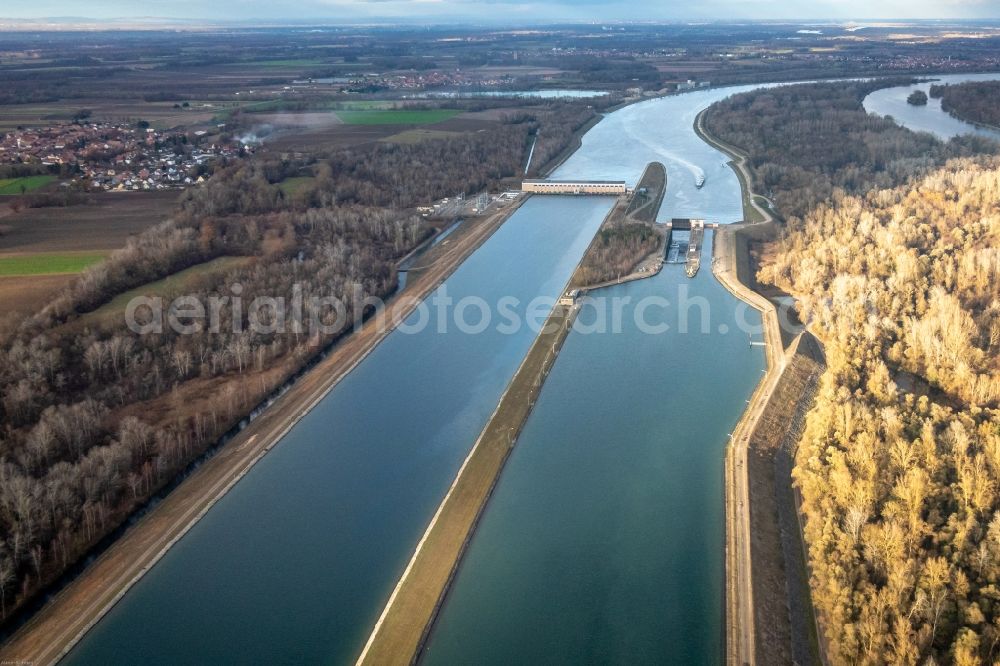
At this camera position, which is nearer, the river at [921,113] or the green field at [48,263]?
the green field at [48,263]

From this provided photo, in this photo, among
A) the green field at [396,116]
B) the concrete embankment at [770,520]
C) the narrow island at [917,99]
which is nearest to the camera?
the concrete embankment at [770,520]

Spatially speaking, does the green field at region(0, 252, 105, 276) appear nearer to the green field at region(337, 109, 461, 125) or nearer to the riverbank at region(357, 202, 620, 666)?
the riverbank at region(357, 202, 620, 666)

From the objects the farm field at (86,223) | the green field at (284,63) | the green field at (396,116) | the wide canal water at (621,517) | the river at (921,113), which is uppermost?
the green field at (284,63)

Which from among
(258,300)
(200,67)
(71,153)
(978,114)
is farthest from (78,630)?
(200,67)

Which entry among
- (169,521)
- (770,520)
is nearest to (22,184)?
(169,521)

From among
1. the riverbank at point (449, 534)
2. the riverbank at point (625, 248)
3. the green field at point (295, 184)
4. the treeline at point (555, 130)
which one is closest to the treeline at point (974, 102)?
the treeline at point (555, 130)

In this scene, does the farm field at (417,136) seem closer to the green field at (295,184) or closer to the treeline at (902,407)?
the green field at (295,184)

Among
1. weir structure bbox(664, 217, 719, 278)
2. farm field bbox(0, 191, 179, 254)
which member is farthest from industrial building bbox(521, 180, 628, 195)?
farm field bbox(0, 191, 179, 254)
